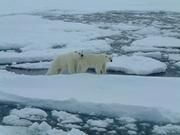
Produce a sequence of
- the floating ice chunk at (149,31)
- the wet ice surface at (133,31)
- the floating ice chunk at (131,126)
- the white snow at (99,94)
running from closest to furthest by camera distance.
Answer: the floating ice chunk at (131,126)
the white snow at (99,94)
the wet ice surface at (133,31)
the floating ice chunk at (149,31)

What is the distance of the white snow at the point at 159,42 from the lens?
1295 cm

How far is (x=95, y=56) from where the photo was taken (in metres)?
9.12

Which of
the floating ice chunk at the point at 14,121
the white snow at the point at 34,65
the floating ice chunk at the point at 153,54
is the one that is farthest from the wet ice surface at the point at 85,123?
the floating ice chunk at the point at 153,54

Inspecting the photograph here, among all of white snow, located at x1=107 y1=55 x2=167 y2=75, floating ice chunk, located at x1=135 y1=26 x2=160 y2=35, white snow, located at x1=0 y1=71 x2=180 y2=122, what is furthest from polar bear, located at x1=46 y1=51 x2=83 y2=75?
floating ice chunk, located at x1=135 y1=26 x2=160 y2=35

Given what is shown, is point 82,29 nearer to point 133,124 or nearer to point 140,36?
point 140,36

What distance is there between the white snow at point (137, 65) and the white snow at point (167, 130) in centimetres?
332

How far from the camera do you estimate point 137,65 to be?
407 inches

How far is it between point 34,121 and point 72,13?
13226 millimetres

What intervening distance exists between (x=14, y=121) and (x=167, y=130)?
2111mm

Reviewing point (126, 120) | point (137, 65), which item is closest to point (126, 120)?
point (126, 120)

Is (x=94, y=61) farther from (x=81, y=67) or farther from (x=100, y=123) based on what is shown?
(x=100, y=123)

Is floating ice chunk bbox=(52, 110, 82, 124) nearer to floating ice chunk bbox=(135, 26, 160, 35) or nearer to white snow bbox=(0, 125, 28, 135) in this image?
white snow bbox=(0, 125, 28, 135)

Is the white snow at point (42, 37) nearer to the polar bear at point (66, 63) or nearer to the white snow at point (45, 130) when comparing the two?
the polar bear at point (66, 63)

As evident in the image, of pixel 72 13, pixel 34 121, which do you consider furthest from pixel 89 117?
pixel 72 13
